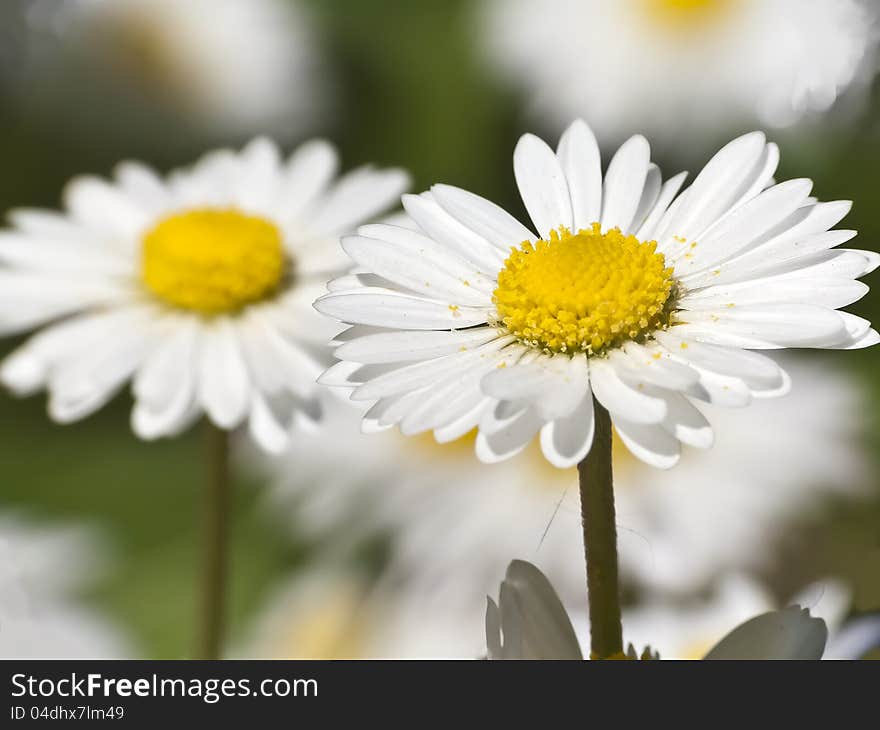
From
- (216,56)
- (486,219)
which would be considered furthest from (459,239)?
(216,56)

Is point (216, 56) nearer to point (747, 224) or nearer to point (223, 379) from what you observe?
point (223, 379)

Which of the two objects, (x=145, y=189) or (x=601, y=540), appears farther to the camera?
(x=145, y=189)

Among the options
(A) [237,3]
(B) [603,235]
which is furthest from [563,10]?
(B) [603,235]

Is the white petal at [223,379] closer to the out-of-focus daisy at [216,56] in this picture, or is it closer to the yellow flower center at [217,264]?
the yellow flower center at [217,264]

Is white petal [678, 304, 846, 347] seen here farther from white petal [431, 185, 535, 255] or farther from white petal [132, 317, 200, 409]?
white petal [132, 317, 200, 409]

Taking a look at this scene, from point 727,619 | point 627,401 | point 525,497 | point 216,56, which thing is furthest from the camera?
point 216,56

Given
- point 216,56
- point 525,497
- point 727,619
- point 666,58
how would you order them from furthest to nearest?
point 216,56, point 666,58, point 525,497, point 727,619
